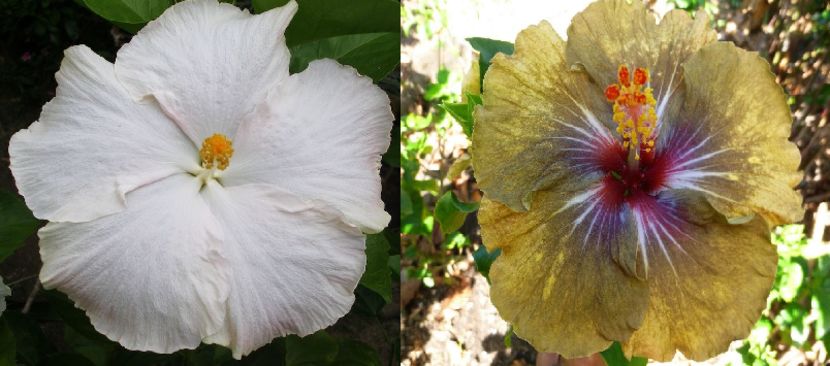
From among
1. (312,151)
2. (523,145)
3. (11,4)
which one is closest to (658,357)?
(523,145)

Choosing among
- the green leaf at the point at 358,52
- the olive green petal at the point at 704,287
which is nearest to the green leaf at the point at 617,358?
the olive green petal at the point at 704,287

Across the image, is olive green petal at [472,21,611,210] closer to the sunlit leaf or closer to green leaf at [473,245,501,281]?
green leaf at [473,245,501,281]

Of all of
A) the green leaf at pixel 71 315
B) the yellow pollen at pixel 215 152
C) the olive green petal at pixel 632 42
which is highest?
the olive green petal at pixel 632 42

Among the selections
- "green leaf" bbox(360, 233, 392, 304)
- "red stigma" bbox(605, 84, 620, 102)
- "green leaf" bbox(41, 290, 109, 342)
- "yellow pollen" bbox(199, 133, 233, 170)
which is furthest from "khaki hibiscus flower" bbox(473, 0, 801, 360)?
"green leaf" bbox(41, 290, 109, 342)

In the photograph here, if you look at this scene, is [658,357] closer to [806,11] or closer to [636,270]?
[636,270]

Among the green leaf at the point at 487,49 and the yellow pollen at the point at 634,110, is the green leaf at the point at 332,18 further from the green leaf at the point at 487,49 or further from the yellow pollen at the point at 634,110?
the yellow pollen at the point at 634,110

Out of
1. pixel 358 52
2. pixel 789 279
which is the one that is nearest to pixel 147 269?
pixel 358 52

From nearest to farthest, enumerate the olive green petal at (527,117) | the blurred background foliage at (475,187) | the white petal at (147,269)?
the white petal at (147,269)
the olive green petal at (527,117)
the blurred background foliage at (475,187)
